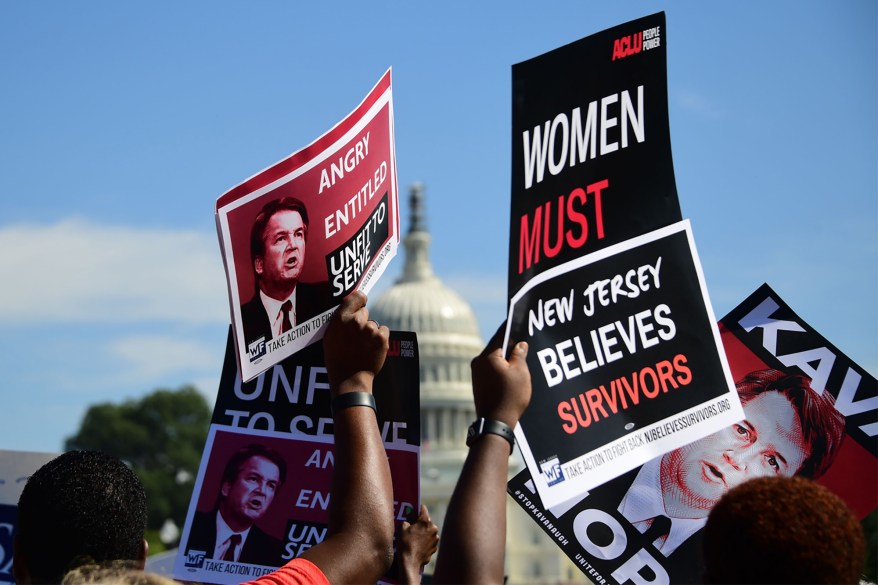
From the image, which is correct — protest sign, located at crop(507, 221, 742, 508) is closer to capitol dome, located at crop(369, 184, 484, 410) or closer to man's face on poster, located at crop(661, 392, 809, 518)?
man's face on poster, located at crop(661, 392, 809, 518)

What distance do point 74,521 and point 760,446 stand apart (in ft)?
7.38

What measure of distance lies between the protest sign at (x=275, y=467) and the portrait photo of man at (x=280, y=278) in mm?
322

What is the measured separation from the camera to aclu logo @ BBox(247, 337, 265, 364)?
366 cm

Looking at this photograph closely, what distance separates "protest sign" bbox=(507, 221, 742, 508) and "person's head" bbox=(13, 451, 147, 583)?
1190 mm

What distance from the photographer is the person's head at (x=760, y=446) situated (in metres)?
3.81

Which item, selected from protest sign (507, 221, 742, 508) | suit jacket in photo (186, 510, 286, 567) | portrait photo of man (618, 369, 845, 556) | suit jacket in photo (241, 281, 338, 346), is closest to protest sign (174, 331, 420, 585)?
suit jacket in photo (186, 510, 286, 567)

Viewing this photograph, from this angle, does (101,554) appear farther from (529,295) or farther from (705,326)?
(705,326)

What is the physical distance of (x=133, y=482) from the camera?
8.30 feet

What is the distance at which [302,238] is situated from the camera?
3.77 m

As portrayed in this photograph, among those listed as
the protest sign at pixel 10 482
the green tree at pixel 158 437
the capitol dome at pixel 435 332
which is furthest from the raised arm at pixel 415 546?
the capitol dome at pixel 435 332

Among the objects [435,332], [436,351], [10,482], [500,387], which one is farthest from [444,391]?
[500,387]

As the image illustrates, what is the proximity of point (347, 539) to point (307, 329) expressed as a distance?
1180 millimetres

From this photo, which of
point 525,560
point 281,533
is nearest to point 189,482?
point 525,560

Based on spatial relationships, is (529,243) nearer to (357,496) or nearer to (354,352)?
(354,352)
